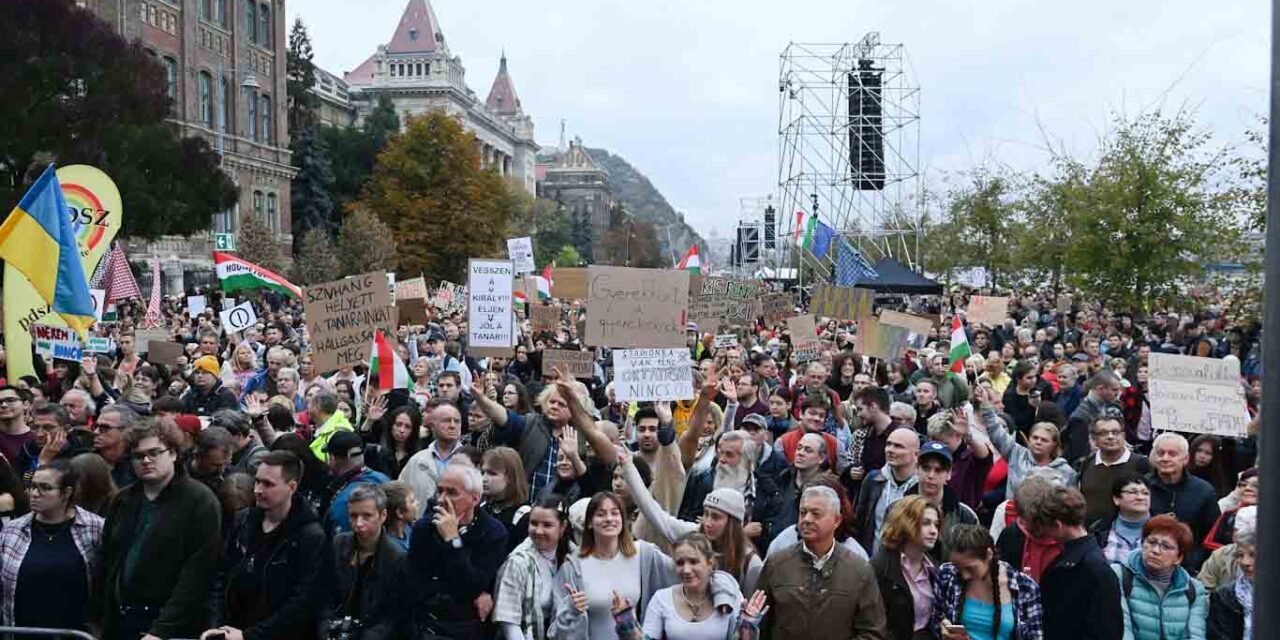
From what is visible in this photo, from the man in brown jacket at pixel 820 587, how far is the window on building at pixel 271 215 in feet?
193

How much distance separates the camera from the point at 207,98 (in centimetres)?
5500

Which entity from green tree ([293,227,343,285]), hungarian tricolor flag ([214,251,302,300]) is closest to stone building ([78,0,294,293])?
green tree ([293,227,343,285])

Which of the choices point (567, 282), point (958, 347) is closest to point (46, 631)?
point (958, 347)

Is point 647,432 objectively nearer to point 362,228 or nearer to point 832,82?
point 832,82

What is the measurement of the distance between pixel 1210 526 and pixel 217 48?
55.4 m

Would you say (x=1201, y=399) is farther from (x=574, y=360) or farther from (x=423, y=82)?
(x=423, y=82)

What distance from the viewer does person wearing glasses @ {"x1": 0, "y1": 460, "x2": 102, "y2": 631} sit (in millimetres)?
5734

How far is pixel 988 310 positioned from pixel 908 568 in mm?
15296

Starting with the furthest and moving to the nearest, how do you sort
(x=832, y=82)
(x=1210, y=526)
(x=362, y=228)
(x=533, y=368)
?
(x=362, y=228) < (x=832, y=82) < (x=533, y=368) < (x=1210, y=526)

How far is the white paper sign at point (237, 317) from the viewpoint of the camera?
1528 cm

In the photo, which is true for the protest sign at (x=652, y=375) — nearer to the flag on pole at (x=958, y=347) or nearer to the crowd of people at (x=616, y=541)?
the crowd of people at (x=616, y=541)

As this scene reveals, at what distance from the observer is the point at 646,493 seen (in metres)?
6.26

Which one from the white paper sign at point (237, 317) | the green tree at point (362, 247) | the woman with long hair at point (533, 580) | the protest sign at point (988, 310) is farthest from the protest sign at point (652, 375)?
the green tree at point (362, 247)

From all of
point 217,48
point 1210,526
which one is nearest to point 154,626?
point 1210,526
